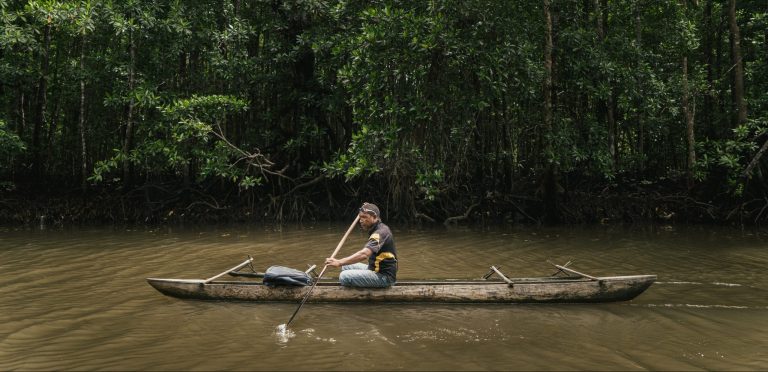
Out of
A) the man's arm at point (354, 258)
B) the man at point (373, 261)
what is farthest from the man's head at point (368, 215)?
the man's arm at point (354, 258)

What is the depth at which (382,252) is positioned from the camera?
6.37 metres

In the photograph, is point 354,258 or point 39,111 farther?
point 39,111

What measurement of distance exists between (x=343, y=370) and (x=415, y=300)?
7.16 ft

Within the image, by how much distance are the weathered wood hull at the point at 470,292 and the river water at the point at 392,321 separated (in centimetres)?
12

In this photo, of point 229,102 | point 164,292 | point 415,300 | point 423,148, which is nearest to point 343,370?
point 415,300

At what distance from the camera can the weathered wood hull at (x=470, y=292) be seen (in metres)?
6.19

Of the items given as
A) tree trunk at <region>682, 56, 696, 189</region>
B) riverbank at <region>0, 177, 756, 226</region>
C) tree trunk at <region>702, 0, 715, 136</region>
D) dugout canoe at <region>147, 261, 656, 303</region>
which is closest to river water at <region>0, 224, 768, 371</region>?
dugout canoe at <region>147, 261, 656, 303</region>

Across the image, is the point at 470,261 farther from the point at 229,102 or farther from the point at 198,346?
the point at 229,102

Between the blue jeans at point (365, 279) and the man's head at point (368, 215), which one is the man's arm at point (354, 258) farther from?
the man's head at point (368, 215)

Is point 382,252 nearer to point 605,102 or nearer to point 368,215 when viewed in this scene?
point 368,215

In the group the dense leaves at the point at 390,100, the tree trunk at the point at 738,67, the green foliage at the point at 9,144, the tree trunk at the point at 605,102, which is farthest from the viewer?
the tree trunk at the point at 605,102

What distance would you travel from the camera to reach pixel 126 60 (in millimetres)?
13883

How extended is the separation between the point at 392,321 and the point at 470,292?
1.11 meters

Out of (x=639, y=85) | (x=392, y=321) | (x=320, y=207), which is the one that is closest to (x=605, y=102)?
(x=639, y=85)
